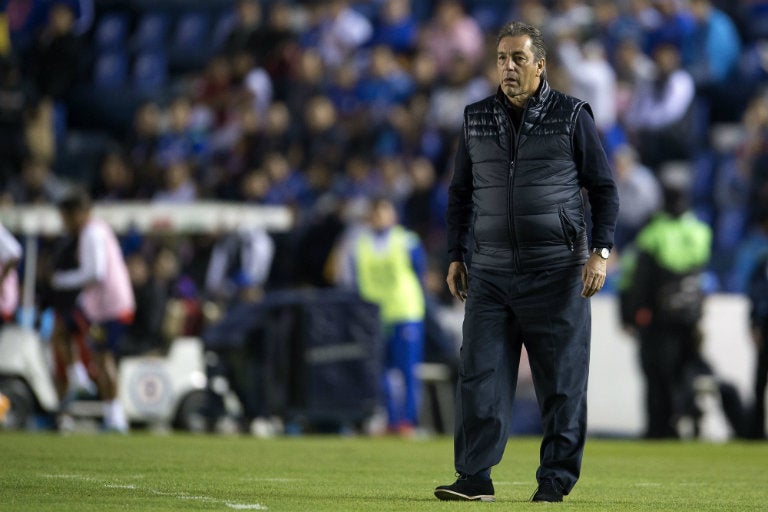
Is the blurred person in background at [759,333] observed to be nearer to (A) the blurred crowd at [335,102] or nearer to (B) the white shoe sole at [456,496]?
(A) the blurred crowd at [335,102]

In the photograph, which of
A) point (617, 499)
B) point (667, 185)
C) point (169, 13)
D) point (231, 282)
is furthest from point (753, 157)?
point (169, 13)

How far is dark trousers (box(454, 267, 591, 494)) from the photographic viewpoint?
7.56 metres

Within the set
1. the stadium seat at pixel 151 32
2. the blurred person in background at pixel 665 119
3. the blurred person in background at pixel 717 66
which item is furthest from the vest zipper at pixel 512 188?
the stadium seat at pixel 151 32

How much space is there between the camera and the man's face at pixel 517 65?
752 cm

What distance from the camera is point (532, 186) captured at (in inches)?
298

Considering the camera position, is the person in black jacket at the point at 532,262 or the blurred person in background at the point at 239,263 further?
the blurred person in background at the point at 239,263

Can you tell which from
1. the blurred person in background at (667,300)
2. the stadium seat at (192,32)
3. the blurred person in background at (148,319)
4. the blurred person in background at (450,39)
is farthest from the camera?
the stadium seat at (192,32)

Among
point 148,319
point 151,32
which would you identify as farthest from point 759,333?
point 151,32

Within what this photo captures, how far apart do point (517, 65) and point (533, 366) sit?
1428 millimetres

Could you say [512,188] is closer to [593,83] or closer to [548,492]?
[548,492]

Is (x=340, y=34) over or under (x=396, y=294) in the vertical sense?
over

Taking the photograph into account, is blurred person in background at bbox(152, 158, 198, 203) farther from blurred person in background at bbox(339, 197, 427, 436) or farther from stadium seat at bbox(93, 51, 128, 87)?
blurred person in background at bbox(339, 197, 427, 436)

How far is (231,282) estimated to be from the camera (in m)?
18.8

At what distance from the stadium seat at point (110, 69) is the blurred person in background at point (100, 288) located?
10260 millimetres
